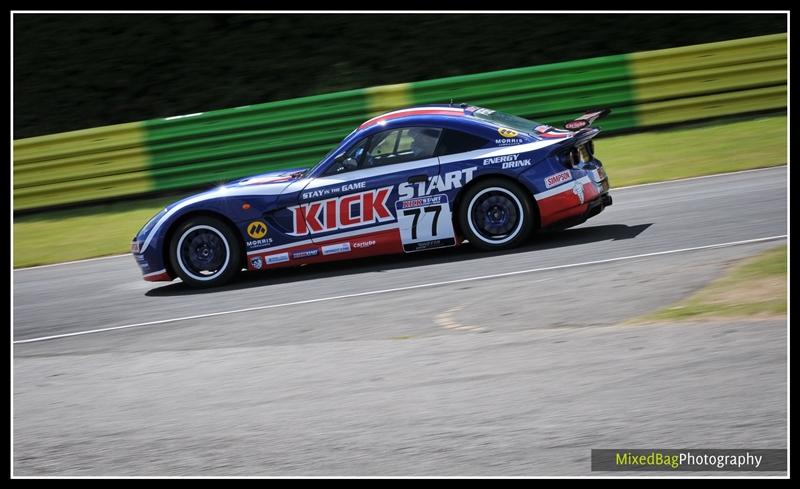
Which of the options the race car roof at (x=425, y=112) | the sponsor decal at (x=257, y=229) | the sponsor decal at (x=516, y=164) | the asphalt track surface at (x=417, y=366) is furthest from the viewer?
the sponsor decal at (x=257, y=229)

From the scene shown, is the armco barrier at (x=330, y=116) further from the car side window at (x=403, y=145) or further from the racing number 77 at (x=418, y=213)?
the racing number 77 at (x=418, y=213)

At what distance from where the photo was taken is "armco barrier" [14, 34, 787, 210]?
49.5 feet

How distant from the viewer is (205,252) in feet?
31.9

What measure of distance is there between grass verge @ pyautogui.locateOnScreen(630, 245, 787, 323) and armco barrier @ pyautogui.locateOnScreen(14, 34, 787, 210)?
7.77 m

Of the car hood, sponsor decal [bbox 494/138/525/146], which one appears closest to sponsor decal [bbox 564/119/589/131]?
sponsor decal [bbox 494/138/525/146]

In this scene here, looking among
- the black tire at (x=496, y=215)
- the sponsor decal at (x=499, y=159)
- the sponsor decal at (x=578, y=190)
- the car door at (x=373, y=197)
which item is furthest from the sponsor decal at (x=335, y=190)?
the sponsor decal at (x=578, y=190)

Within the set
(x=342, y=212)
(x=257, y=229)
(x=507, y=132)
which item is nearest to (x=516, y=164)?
(x=507, y=132)

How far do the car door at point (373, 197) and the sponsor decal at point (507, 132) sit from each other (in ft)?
1.89

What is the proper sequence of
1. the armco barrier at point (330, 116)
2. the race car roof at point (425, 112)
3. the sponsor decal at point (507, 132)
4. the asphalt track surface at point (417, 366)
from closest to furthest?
1. the asphalt track surface at point (417, 366)
2. the sponsor decal at point (507, 132)
3. the race car roof at point (425, 112)
4. the armco barrier at point (330, 116)

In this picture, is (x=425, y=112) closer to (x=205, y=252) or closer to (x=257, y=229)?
(x=257, y=229)

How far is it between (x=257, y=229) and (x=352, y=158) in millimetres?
1120

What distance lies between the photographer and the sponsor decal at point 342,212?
9.18 metres

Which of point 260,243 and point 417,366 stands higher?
point 260,243

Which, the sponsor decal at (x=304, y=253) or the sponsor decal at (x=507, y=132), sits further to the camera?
the sponsor decal at (x=304, y=253)
